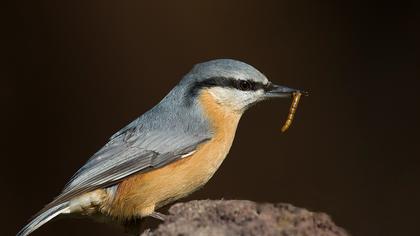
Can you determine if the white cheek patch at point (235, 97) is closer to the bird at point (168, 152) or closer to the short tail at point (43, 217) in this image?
the bird at point (168, 152)

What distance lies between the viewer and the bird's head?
180 inches

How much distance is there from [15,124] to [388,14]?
3.28 meters

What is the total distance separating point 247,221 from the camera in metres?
3.27

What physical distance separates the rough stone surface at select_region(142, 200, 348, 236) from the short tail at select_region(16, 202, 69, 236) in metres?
0.88

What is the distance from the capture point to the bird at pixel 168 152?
13.7ft

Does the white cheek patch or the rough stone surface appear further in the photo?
the white cheek patch

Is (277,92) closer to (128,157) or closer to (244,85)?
(244,85)

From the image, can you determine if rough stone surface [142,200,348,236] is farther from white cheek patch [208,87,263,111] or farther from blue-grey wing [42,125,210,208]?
white cheek patch [208,87,263,111]

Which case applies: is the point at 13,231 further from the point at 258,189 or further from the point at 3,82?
the point at 258,189

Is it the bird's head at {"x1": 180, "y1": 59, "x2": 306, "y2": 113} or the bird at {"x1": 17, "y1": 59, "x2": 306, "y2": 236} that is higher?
the bird's head at {"x1": 180, "y1": 59, "x2": 306, "y2": 113}

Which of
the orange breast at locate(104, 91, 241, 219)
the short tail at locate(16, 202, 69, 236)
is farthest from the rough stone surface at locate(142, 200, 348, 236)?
the short tail at locate(16, 202, 69, 236)

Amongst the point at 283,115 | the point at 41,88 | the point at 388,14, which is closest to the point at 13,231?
the point at 41,88

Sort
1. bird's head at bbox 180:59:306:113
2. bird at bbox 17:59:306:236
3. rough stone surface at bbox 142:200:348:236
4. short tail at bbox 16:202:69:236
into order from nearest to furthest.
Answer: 1. rough stone surface at bbox 142:200:348:236
2. short tail at bbox 16:202:69:236
3. bird at bbox 17:59:306:236
4. bird's head at bbox 180:59:306:113

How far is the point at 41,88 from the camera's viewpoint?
6.33 meters
